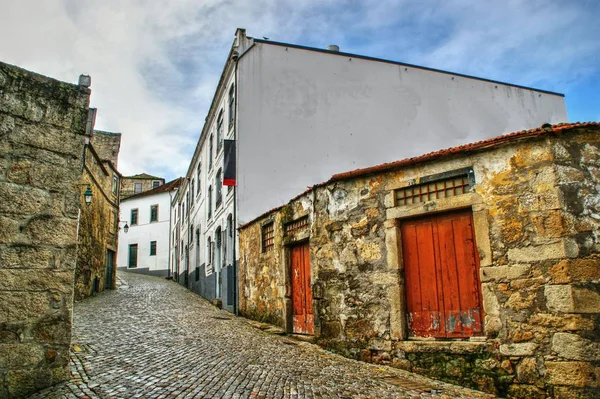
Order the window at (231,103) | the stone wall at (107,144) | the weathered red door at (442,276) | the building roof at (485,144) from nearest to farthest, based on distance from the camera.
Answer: the building roof at (485,144) → the weathered red door at (442,276) → the window at (231,103) → the stone wall at (107,144)

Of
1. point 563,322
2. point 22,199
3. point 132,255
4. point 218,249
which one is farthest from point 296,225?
point 132,255

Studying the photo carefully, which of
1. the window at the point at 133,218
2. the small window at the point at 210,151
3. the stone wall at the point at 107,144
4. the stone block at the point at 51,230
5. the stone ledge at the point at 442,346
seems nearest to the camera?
the stone block at the point at 51,230

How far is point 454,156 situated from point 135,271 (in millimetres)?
36418

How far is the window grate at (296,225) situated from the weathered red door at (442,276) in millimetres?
2691

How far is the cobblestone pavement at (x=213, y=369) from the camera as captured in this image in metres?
5.30

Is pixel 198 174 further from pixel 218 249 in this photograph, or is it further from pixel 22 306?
pixel 22 306

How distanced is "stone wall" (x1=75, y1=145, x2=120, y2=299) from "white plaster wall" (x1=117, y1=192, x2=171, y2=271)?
52.9 ft

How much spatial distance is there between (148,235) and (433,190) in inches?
1401

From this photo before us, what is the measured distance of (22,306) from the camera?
4605 mm

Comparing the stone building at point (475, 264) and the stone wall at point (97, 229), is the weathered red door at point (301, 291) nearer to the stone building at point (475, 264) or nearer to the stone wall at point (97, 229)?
the stone building at point (475, 264)

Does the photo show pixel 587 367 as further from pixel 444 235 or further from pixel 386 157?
pixel 386 157

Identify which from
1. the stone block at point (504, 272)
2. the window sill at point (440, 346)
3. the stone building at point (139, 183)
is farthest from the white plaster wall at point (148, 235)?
the stone block at point (504, 272)

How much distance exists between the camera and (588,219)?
566 centimetres

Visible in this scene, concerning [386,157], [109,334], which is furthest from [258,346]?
[386,157]
